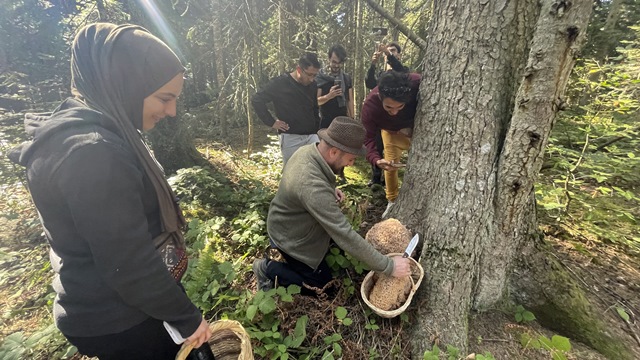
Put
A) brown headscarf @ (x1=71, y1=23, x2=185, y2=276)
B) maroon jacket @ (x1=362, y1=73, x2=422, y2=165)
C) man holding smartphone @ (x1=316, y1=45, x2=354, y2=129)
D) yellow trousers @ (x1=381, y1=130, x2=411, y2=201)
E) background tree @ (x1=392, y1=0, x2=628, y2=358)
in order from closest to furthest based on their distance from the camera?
brown headscarf @ (x1=71, y1=23, x2=185, y2=276), background tree @ (x1=392, y1=0, x2=628, y2=358), maroon jacket @ (x1=362, y1=73, x2=422, y2=165), yellow trousers @ (x1=381, y1=130, x2=411, y2=201), man holding smartphone @ (x1=316, y1=45, x2=354, y2=129)

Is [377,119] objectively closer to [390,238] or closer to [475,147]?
[475,147]

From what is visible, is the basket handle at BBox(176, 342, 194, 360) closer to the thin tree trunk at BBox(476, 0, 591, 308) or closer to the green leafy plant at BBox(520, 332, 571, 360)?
the green leafy plant at BBox(520, 332, 571, 360)

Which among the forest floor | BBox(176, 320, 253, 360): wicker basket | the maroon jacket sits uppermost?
the maroon jacket

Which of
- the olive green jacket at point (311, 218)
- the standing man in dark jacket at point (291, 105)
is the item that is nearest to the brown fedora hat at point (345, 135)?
the olive green jacket at point (311, 218)

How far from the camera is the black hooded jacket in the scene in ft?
3.83

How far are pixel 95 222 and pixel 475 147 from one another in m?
2.66

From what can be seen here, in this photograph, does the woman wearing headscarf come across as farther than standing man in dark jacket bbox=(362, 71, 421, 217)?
No

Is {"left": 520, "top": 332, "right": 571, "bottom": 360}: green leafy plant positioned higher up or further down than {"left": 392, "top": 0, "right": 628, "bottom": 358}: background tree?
further down

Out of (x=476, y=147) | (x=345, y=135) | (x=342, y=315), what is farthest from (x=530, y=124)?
(x=342, y=315)

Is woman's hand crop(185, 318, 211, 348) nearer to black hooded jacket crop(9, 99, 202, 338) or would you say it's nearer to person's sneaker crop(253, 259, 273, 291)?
black hooded jacket crop(9, 99, 202, 338)

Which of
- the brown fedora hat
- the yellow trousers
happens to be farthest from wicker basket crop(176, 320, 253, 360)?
the yellow trousers

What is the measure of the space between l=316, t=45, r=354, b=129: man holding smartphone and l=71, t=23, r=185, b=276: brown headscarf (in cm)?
395

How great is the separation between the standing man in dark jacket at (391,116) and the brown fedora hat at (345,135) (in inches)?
33.3

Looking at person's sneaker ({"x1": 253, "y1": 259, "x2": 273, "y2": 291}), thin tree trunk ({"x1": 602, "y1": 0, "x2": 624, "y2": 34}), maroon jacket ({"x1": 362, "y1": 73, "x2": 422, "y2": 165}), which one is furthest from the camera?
thin tree trunk ({"x1": 602, "y1": 0, "x2": 624, "y2": 34})
